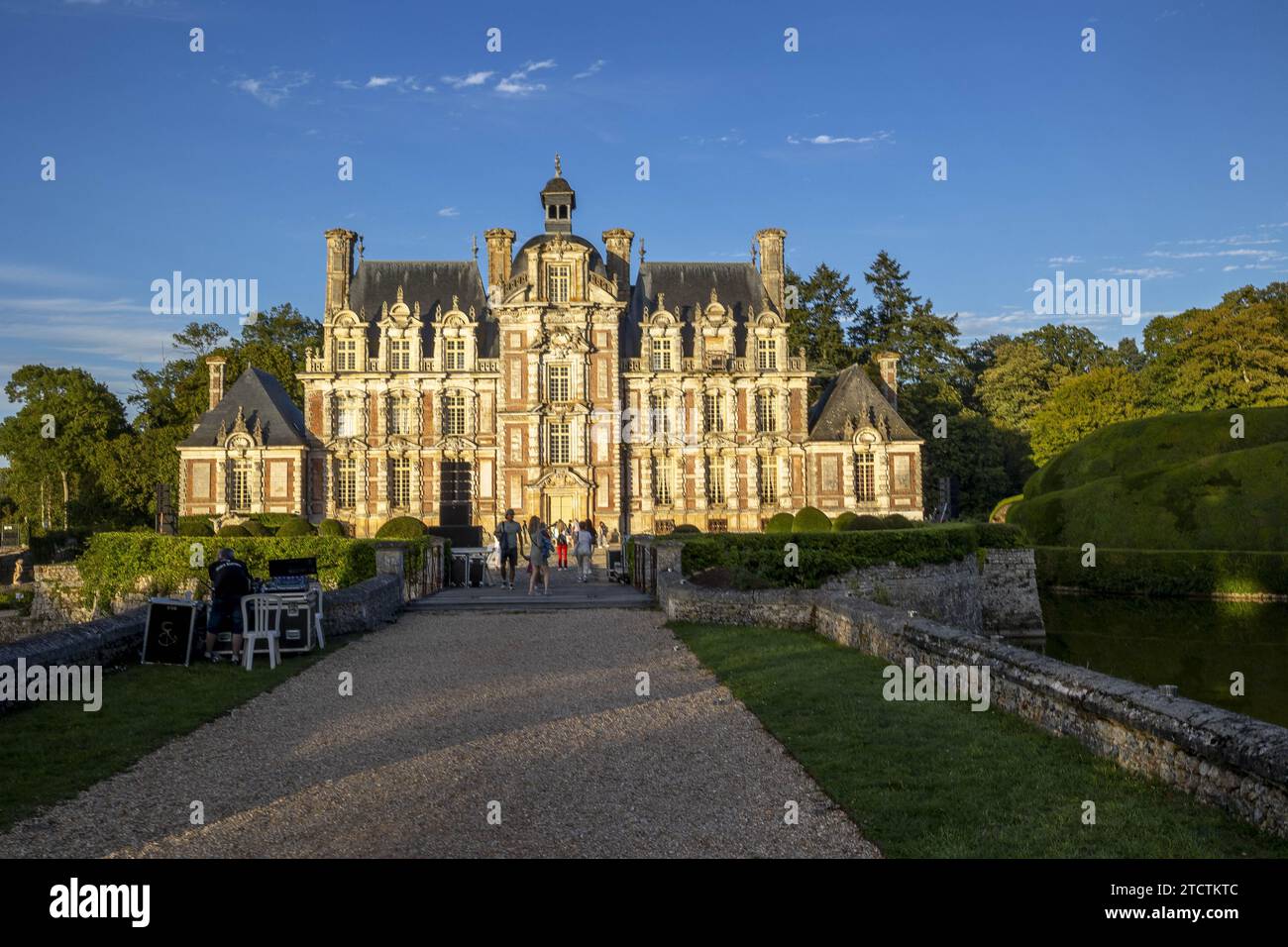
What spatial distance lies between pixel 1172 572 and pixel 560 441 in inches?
981

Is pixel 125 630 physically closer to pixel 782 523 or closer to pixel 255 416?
pixel 782 523

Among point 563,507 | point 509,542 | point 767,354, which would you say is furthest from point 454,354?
point 509,542

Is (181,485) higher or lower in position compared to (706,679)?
higher

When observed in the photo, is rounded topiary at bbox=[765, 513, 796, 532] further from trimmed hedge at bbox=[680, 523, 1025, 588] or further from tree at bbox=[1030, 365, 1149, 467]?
tree at bbox=[1030, 365, 1149, 467]

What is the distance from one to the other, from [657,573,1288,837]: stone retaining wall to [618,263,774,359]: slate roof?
116 ft

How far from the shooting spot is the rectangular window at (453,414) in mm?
47188

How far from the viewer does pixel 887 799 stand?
7.01 metres

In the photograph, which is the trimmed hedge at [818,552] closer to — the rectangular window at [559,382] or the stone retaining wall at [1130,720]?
the stone retaining wall at [1130,720]

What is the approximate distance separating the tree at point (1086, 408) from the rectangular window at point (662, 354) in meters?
24.0

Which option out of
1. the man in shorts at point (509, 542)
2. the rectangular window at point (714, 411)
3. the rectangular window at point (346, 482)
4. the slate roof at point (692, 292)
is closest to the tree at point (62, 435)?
the rectangular window at point (346, 482)

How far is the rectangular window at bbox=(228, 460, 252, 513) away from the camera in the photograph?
45469 mm
